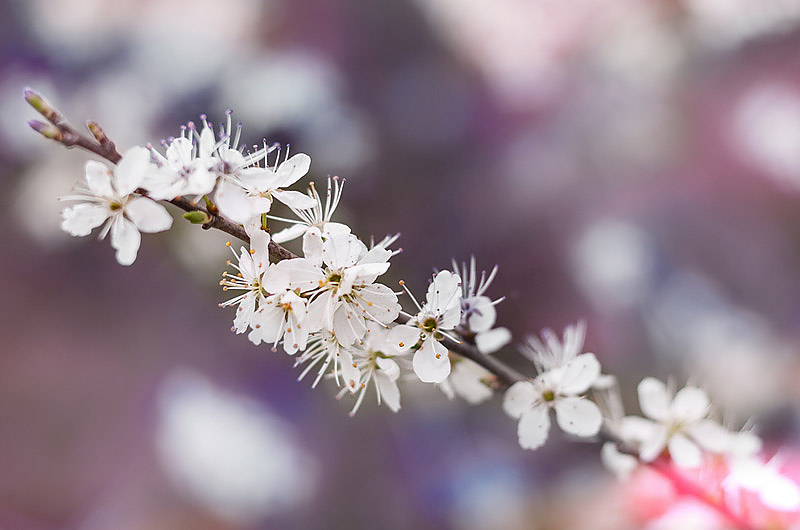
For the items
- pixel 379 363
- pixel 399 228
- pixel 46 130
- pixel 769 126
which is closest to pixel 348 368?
pixel 379 363

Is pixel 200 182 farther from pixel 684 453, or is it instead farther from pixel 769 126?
pixel 769 126

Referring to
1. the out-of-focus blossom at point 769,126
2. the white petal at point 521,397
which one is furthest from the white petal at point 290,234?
the out-of-focus blossom at point 769,126

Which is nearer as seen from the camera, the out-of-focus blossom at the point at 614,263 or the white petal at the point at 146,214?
the white petal at the point at 146,214

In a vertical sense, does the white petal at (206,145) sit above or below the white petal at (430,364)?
above

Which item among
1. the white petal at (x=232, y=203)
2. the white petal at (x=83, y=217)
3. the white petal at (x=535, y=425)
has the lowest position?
the white petal at (x=535, y=425)

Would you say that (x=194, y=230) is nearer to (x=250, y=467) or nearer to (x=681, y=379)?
(x=250, y=467)

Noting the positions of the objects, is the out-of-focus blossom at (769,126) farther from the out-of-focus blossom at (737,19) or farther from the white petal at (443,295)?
the white petal at (443,295)
